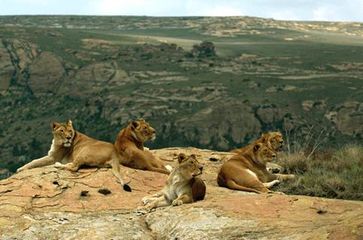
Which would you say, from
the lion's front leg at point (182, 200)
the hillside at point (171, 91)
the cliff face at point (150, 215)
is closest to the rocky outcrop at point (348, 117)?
the hillside at point (171, 91)

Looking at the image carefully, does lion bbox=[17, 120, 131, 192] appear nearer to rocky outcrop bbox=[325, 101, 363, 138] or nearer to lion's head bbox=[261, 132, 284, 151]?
lion's head bbox=[261, 132, 284, 151]

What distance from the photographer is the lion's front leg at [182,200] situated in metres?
12.1

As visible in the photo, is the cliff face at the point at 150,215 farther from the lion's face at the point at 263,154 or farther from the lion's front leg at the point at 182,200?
the lion's face at the point at 263,154

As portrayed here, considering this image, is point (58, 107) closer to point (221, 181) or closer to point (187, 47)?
point (187, 47)

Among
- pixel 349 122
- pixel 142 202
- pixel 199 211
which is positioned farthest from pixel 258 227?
pixel 349 122

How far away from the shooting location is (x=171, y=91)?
11875 centimetres

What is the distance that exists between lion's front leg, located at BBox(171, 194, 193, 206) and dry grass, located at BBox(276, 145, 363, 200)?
2.94 m

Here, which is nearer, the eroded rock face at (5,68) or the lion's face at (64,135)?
the lion's face at (64,135)

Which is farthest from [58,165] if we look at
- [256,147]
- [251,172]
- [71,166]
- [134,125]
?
[256,147]

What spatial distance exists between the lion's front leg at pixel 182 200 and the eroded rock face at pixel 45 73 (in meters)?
114

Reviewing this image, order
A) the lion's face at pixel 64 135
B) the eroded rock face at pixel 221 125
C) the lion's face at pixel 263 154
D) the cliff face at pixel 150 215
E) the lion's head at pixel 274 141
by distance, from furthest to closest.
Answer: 1. the eroded rock face at pixel 221 125
2. the lion's face at pixel 64 135
3. the lion's head at pixel 274 141
4. the lion's face at pixel 263 154
5. the cliff face at pixel 150 215

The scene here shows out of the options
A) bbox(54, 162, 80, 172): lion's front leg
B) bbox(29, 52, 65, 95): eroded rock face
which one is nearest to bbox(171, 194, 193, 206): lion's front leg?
bbox(54, 162, 80, 172): lion's front leg

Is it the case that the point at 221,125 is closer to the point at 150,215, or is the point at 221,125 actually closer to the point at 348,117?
the point at 348,117

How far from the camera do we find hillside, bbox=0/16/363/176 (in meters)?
97.6
